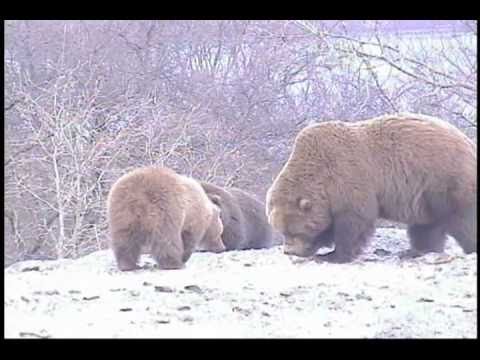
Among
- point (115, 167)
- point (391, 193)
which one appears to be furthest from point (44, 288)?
point (115, 167)

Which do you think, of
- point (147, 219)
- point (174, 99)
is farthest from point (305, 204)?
point (174, 99)

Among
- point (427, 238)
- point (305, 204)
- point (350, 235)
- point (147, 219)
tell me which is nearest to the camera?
point (147, 219)

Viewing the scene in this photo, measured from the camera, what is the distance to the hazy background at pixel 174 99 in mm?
19469

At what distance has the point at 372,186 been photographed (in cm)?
1007

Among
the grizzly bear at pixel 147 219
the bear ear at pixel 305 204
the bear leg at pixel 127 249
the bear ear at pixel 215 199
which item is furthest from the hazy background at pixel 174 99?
the bear leg at pixel 127 249

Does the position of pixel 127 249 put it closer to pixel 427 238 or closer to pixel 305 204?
pixel 305 204

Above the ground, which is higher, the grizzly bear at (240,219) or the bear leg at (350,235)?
the bear leg at (350,235)

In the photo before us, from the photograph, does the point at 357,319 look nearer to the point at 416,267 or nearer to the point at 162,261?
the point at 416,267

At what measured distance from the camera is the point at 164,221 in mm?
9734

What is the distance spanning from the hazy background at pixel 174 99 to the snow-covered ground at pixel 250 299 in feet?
23.0

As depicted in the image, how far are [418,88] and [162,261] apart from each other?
38.5 ft

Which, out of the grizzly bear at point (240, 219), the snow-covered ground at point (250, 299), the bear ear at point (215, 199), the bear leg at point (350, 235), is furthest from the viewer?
the grizzly bear at point (240, 219)

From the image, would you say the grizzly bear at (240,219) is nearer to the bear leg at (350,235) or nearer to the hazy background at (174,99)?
the bear leg at (350,235)

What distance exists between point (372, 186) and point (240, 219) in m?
4.27
